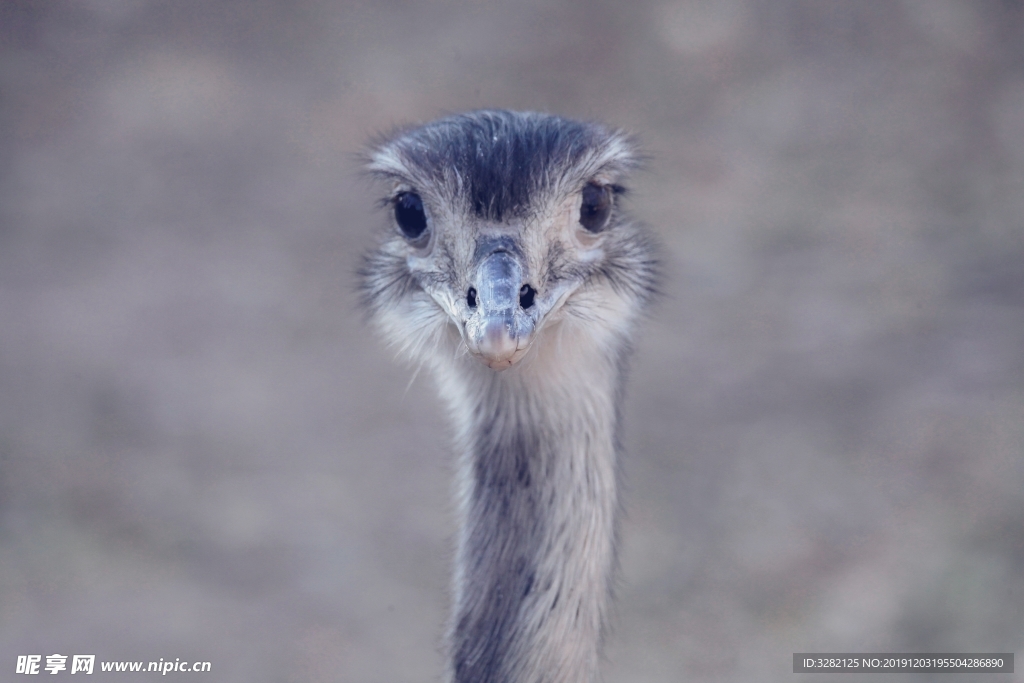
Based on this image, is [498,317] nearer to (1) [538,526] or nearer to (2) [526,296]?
(2) [526,296]

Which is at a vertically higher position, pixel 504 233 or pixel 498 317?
pixel 504 233

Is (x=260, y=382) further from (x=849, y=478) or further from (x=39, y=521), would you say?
(x=849, y=478)

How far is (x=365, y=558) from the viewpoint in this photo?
12.6ft

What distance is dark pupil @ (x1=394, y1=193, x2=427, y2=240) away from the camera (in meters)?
1.89

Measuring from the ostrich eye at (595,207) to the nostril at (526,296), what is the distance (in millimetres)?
321

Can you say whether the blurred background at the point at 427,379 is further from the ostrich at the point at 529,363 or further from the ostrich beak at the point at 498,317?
the ostrich beak at the point at 498,317

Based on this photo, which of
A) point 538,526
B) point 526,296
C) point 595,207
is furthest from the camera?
point 595,207

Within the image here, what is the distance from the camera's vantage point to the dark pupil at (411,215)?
6.21 feet

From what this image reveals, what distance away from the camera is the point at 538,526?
1.81 m

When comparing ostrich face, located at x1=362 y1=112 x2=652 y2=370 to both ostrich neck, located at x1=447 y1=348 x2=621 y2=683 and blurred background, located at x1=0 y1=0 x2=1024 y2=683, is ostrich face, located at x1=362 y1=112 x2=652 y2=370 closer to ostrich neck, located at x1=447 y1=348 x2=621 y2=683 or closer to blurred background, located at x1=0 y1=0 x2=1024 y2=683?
ostrich neck, located at x1=447 y1=348 x2=621 y2=683

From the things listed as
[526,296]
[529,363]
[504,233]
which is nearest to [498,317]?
[526,296]

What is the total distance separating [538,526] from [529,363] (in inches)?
11.3

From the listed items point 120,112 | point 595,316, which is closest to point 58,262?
point 120,112

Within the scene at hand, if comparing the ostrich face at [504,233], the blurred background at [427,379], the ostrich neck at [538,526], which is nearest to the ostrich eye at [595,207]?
the ostrich face at [504,233]
